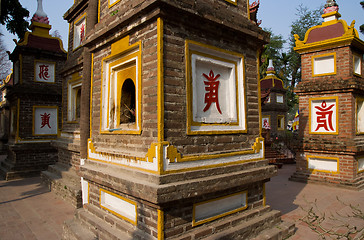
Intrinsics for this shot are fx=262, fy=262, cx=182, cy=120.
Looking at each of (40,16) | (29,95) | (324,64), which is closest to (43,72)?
(29,95)

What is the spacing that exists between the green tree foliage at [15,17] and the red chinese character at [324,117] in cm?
1233

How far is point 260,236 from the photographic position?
4.52 m

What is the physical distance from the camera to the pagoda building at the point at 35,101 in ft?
38.0

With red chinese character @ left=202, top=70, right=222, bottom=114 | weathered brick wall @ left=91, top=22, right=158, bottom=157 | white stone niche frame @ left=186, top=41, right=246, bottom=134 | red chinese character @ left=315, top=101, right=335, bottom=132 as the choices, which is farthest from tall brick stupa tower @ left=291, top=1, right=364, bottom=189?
weathered brick wall @ left=91, top=22, right=158, bottom=157

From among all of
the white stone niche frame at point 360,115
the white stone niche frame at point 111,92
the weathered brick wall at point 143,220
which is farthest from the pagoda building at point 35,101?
the white stone niche frame at point 360,115

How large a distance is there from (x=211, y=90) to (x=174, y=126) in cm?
111

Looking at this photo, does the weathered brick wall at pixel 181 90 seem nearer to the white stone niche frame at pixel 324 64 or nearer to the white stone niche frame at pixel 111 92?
the white stone niche frame at pixel 111 92

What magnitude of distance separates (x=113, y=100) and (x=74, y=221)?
2.54 m

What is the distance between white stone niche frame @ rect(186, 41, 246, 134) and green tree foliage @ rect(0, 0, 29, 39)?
32.1 ft

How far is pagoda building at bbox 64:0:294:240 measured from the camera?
3697 mm

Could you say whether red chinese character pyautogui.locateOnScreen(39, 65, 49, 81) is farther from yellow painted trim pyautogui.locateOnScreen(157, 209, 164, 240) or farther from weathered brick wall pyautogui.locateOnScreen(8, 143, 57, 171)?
yellow painted trim pyautogui.locateOnScreen(157, 209, 164, 240)

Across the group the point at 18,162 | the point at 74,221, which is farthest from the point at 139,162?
the point at 18,162

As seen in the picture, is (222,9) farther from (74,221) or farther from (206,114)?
(74,221)

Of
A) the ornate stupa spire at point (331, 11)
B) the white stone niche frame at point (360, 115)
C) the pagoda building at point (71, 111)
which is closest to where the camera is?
the pagoda building at point (71, 111)
